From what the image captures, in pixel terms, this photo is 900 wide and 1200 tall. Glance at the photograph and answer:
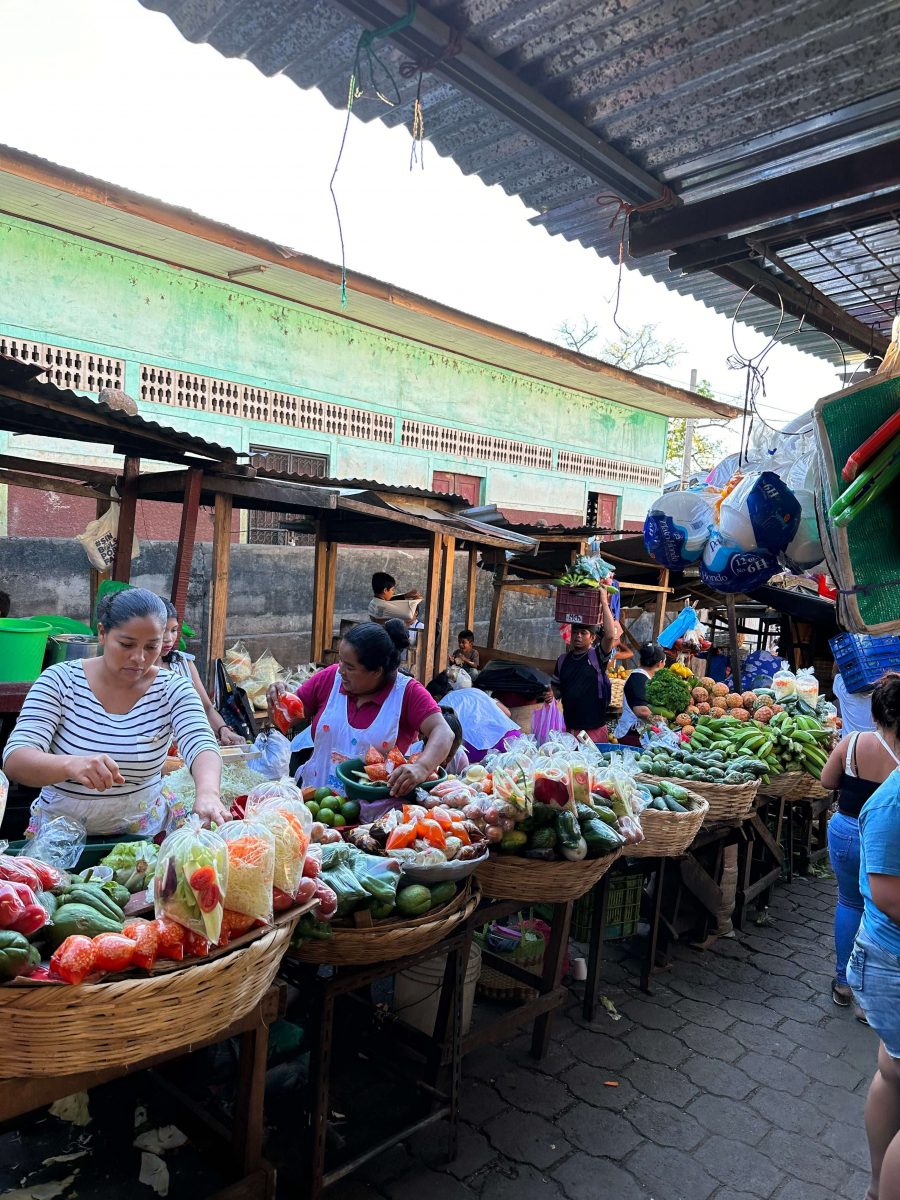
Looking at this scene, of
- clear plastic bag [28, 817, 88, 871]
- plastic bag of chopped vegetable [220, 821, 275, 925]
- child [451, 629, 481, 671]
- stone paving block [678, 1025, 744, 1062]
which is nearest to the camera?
plastic bag of chopped vegetable [220, 821, 275, 925]

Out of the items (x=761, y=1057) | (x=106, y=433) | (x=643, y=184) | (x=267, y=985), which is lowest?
(x=761, y=1057)

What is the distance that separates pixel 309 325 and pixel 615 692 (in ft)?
19.2

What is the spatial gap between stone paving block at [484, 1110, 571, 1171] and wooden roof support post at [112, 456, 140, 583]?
458 cm

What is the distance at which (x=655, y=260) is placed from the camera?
3.40 meters

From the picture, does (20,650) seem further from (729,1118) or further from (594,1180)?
(729,1118)

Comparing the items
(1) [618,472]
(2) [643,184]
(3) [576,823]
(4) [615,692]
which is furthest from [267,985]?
(1) [618,472]

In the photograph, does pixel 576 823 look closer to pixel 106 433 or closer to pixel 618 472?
pixel 106 433

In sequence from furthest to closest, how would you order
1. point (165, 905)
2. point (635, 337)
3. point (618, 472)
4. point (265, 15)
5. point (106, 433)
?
point (635, 337), point (618, 472), point (106, 433), point (265, 15), point (165, 905)

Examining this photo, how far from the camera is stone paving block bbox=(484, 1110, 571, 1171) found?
3.01 m

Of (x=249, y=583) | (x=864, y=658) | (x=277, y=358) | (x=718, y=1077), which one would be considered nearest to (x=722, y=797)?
(x=864, y=658)

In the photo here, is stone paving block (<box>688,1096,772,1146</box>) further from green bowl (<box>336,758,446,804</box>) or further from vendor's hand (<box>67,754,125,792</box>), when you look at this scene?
vendor's hand (<box>67,754,125,792</box>)

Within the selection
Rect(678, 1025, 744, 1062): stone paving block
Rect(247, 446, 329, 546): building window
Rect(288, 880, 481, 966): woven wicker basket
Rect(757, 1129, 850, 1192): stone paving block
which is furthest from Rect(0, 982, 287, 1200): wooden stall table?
Rect(247, 446, 329, 546): building window

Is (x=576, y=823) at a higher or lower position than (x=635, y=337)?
lower

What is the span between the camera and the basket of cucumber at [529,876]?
10.2ft
